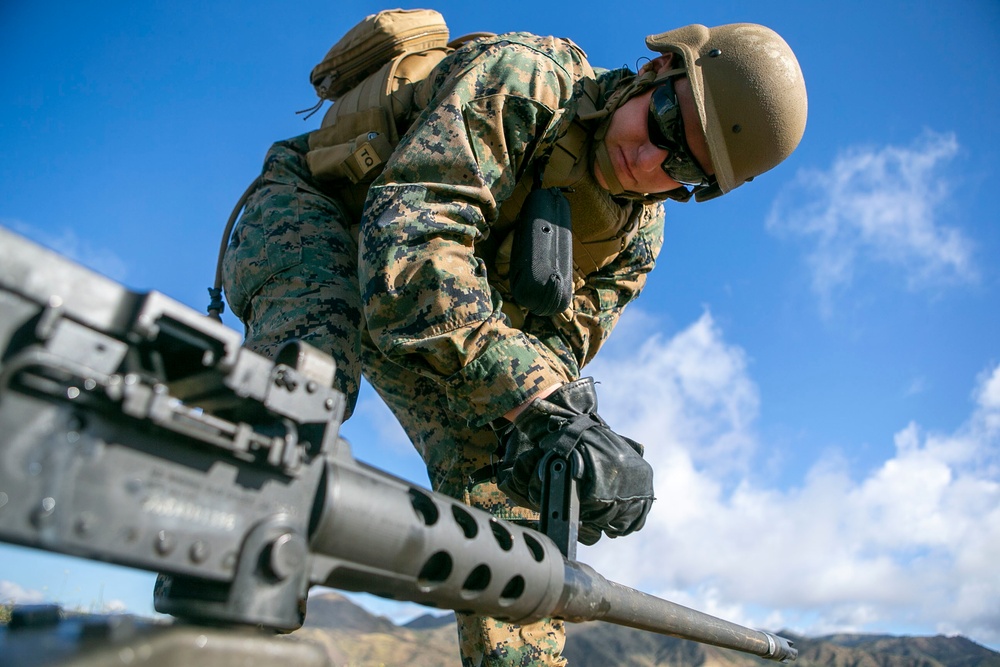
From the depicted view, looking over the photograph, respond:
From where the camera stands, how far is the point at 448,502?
6.23ft

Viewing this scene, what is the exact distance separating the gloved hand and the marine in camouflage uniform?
0.10m

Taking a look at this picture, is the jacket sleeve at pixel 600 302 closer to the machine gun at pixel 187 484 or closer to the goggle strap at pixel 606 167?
the goggle strap at pixel 606 167

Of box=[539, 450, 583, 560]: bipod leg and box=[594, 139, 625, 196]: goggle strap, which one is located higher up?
box=[594, 139, 625, 196]: goggle strap

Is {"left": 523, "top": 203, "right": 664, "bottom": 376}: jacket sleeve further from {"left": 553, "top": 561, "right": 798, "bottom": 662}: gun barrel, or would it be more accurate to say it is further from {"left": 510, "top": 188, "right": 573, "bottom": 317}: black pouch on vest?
{"left": 553, "top": 561, "right": 798, "bottom": 662}: gun barrel

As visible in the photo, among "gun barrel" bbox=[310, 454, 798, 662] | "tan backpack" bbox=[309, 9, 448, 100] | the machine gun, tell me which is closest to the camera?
the machine gun

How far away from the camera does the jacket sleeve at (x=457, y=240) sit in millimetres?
2840

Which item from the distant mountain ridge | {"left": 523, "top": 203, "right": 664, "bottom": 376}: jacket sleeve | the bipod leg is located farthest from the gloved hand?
the distant mountain ridge

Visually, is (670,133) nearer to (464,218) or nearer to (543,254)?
(543,254)

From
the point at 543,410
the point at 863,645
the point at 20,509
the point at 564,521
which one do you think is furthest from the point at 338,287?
the point at 863,645

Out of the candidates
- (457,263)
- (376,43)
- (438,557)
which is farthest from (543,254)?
(438,557)

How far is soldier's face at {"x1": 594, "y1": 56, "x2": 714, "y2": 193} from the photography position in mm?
3586

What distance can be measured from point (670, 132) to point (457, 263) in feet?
4.35

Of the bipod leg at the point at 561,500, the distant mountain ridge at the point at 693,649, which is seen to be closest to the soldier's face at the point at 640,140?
the bipod leg at the point at 561,500

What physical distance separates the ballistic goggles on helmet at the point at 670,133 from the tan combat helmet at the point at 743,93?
0.10 m
